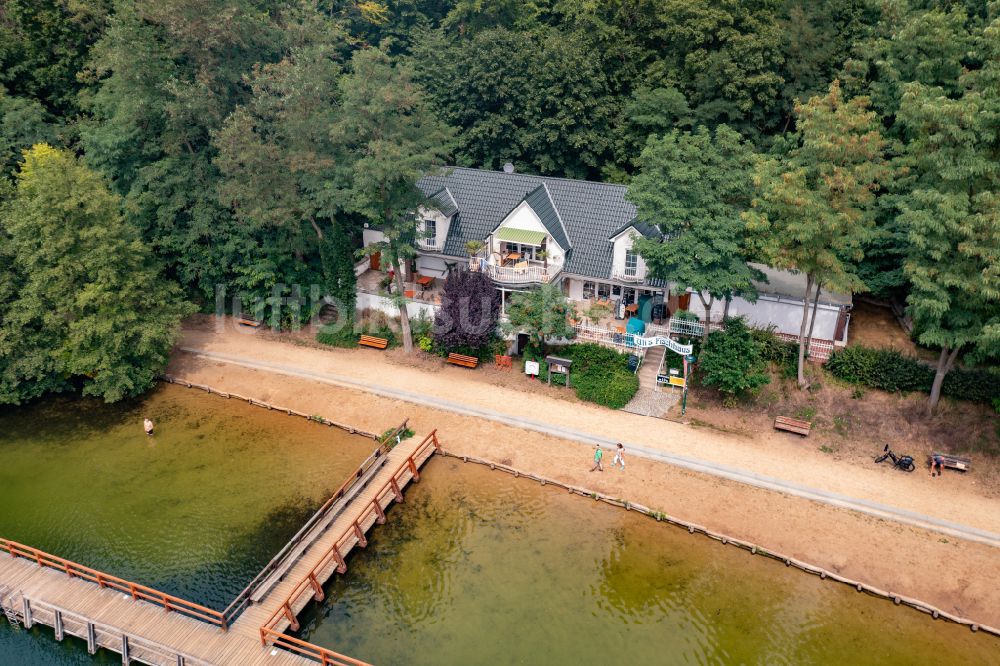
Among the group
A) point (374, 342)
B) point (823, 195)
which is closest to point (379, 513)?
point (374, 342)

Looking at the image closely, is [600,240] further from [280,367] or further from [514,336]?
[280,367]

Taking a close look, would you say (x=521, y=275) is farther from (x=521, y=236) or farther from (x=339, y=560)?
(x=339, y=560)

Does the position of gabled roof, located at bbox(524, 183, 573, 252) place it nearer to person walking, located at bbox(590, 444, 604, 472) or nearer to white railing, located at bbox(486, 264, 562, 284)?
white railing, located at bbox(486, 264, 562, 284)

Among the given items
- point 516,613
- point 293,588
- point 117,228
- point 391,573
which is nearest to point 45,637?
point 293,588

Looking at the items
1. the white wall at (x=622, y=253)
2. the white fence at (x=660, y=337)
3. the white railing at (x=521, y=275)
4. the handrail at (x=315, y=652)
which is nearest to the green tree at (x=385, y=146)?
the white railing at (x=521, y=275)

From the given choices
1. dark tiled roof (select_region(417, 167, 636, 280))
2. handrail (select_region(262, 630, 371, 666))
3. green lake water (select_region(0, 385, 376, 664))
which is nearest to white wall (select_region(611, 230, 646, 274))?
dark tiled roof (select_region(417, 167, 636, 280))

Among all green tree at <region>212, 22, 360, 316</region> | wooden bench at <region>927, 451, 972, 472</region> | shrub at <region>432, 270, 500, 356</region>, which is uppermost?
green tree at <region>212, 22, 360, 316</region>

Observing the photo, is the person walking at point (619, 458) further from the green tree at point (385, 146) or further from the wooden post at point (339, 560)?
the green tree at point (385, 146)
